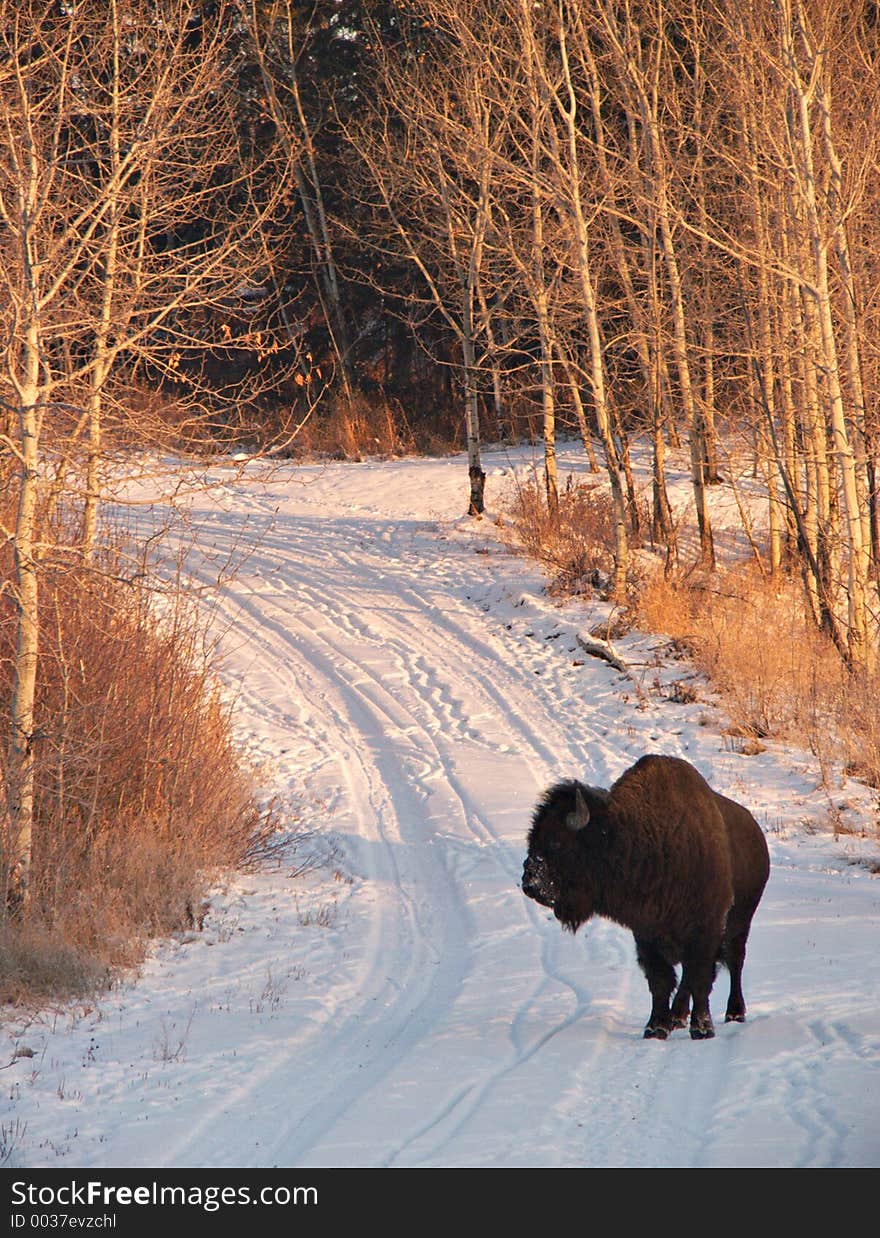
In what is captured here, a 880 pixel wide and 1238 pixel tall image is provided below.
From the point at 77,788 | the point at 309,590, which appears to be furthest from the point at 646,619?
the point at 77,788

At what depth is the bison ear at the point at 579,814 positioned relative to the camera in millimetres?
6089

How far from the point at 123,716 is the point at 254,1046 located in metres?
4.02

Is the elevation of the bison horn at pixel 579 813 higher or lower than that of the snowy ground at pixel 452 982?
higher

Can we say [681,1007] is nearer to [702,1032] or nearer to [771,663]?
[702,1032]

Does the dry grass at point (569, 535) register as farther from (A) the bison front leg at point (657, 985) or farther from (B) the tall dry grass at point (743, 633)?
(A) the bison front leg at point (657, 985)

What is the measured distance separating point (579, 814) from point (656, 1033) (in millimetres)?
1304

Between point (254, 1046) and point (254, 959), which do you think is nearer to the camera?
point (254, 1046)

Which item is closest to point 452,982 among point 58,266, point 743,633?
point 58,266

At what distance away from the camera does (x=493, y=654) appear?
16.8m

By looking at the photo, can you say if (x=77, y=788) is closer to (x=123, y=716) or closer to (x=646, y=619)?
(x=123, y=716)

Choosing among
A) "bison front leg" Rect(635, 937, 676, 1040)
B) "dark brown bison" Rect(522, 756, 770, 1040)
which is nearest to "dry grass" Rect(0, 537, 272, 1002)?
"dark brown bison" Rect(522, 756, 770, 1040)

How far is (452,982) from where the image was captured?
7574 millimetres

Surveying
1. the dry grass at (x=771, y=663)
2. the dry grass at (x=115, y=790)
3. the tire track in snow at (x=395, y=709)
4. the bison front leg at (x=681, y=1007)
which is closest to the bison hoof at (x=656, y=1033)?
the bison front leg at (x=681, y=1007)

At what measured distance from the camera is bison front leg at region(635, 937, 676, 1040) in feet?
20.4
